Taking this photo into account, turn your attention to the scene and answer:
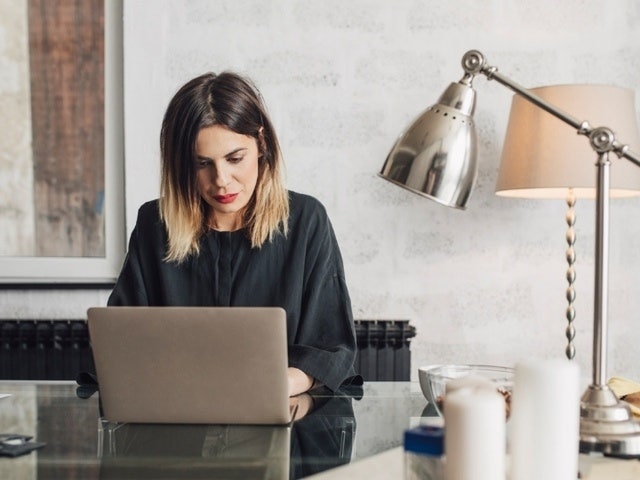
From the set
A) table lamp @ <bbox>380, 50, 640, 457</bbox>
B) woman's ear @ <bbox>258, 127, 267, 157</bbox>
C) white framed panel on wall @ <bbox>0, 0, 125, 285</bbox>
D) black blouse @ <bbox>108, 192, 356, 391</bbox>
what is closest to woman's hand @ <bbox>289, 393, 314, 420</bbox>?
black blouse @ <bbox>108, 192, 356, 391</bbox>

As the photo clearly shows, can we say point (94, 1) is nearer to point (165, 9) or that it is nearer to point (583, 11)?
point (165, 9)

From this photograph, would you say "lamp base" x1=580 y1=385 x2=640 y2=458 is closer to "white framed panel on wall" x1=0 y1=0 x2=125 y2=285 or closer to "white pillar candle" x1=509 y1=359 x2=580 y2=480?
"white pillar candle" x1=509 y1=359 x2=580 y2=480

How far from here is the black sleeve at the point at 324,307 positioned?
1451 millimetres

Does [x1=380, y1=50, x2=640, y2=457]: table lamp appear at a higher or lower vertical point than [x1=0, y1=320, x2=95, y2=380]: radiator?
higher

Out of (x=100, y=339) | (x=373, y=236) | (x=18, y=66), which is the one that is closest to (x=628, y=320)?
(x=373, y=236)

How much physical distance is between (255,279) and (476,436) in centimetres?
→ 104

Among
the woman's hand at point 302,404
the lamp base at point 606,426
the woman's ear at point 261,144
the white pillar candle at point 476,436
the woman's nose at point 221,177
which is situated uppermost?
the woman's ear at point 261,144

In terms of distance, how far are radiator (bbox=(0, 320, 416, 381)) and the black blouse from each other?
670mm

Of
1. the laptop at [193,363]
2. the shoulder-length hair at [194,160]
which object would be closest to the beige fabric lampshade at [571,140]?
the shoulder-length hair at [194,160]

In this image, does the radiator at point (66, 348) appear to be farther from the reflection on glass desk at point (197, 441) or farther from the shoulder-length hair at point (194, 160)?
the reflection on glass desk at point (197, 441)

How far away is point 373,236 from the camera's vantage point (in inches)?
95.5

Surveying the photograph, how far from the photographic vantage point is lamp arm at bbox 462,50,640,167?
3.01ft

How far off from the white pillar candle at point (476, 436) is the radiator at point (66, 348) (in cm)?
166

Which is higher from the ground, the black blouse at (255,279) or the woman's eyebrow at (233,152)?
the woman's eyebrow at (233,152)
